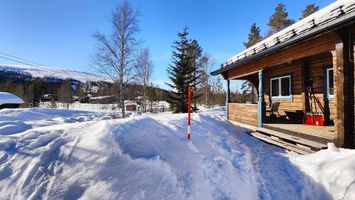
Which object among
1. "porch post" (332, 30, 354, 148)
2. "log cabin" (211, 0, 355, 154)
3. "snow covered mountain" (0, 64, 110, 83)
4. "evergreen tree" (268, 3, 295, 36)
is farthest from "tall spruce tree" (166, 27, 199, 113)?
"porch post" (332, 30, 354, 148)

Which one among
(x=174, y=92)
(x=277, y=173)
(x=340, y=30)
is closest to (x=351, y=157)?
(x=277, y=173)

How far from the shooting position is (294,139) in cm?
578

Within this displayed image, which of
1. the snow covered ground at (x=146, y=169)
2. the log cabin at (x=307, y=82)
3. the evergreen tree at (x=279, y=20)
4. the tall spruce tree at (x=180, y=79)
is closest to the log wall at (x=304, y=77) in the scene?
the log cabin at (x=307, y=82)

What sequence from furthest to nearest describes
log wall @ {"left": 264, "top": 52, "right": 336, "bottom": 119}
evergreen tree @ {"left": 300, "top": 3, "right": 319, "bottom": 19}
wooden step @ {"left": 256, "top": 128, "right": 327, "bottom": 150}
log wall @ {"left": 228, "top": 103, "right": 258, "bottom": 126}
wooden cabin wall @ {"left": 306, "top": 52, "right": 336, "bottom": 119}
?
evergreen tree @ {"left": 300, "top": 3, "right": 319, "bottom": 19} < log wall @ {"left": 228, "top": 103, "right": 258, "bottom": 126} < log wall @ {"left": 264, "top": 52, "right": 336, "bottom": 119} < wooden cabin wall @ {"left": 306, "top": 52, "right": 336, "bottom": 119} < wooden step @ {"left": 256, "top": 128, "right": 327, "bottom": 150}

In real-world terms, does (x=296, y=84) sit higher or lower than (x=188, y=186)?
higher

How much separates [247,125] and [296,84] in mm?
2744

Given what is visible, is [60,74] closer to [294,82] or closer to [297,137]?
[294,82]

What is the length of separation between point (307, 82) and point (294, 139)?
3576mm

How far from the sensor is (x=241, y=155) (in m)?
5.04

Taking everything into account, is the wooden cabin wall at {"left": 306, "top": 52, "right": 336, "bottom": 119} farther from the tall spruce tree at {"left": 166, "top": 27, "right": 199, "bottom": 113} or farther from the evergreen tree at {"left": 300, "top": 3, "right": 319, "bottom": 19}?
the evergreen tree at {"left": 300, "top": 3, "right": 319, "bottom": 19}

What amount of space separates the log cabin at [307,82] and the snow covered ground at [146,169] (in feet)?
3.25

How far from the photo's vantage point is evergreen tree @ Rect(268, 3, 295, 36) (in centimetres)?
2847

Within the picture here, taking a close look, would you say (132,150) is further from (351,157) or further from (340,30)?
(340,30)

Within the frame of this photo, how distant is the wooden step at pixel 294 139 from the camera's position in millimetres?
4984
